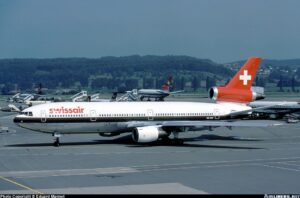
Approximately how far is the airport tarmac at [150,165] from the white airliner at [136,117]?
1487 mm

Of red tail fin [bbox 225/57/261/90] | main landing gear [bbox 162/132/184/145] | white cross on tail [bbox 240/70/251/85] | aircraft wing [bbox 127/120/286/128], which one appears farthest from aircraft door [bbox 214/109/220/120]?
white cross on tail [bbox 240/70/251/85]

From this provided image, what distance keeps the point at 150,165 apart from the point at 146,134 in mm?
10230

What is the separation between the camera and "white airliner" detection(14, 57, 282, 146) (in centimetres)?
4756

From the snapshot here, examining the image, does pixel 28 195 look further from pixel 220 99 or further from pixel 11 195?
pixel 220 99

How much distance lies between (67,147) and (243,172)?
1877 centimetres

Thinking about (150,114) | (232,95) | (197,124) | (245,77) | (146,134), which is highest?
(245,77)

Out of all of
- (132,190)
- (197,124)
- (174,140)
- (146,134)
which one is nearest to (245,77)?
(197,124)

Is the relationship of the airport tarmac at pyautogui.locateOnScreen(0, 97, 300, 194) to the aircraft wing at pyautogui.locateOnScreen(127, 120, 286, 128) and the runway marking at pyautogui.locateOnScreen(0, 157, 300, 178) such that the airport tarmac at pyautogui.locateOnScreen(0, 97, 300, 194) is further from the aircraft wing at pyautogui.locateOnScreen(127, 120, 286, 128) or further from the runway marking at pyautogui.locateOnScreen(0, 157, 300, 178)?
the aircraft wing at pyautogui.locateOnScreen(127, 120, 286, 128)

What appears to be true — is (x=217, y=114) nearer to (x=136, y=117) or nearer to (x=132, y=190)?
(x=136, y=117)

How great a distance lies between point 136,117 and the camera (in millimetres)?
50375

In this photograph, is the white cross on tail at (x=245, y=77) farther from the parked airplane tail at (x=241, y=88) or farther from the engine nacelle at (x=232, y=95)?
the engine nacelle at (x=232, y=95)

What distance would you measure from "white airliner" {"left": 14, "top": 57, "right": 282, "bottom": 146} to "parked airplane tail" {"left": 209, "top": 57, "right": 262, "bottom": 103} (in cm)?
10

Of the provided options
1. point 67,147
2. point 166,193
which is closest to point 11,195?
point 166,193

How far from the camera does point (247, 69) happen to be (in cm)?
5528
